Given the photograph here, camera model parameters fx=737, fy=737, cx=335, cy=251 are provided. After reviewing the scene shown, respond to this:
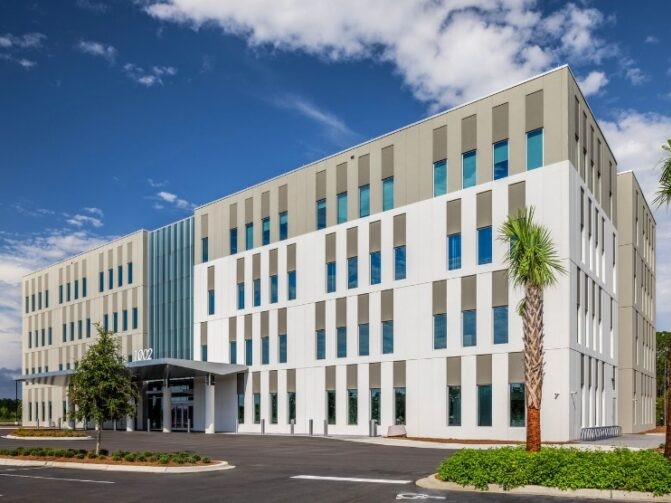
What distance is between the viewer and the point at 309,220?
51625mm

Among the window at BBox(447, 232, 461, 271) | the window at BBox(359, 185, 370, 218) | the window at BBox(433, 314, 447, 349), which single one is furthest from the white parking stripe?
the window at BBox(359, 185, 370, 218)

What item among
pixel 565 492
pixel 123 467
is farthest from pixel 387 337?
pixel 565 492

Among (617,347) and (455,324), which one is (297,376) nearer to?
(455,324)

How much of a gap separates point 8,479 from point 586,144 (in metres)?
33.6

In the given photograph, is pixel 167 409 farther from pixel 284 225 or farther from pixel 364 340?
pixel 364 340

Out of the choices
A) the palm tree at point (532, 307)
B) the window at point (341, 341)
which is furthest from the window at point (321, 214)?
the palm tree at point (532, 307)

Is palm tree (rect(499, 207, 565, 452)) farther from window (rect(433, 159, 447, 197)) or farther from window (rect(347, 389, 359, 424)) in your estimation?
window (rect(347, 389, 359, 424))

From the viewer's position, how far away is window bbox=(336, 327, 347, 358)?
4847 centimetres

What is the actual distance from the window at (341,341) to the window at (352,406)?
2.46m

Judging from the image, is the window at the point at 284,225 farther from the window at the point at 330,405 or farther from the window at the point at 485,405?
the window at the point at 485,405

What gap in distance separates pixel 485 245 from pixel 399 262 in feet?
21.3

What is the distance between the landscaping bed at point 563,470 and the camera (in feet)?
54.7

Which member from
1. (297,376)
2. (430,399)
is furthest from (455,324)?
(297,376)

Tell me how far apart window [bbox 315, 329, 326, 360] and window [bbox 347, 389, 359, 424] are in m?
3.48
